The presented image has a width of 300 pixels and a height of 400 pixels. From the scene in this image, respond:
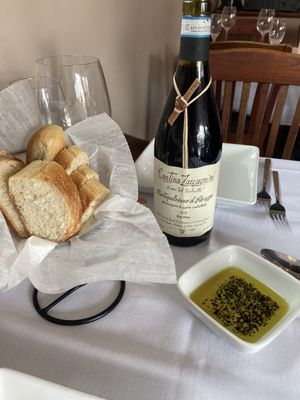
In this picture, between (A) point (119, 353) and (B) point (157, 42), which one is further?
(B) point (157, 42)

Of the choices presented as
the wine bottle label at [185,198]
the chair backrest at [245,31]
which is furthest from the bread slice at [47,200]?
the chair backrest at [245,31]

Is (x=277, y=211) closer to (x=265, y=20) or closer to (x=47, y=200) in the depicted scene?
(x=47, y=200)

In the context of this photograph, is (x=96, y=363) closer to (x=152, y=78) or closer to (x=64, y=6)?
(x=64, y=6)

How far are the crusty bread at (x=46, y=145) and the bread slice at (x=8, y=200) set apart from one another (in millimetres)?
30

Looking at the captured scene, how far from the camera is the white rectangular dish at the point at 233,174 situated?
0.57 m

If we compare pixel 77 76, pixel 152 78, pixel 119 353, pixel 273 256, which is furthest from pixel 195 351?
pixel 152 78

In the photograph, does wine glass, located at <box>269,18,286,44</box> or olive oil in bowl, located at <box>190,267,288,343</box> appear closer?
olive oil in bowl, located at <box>190,267,288,343</box>

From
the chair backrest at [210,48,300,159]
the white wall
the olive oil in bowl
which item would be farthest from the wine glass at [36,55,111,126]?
the chair backrest at [210,48,300,159]

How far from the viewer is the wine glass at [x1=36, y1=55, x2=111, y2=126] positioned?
21.6 inches

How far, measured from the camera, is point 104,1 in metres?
0.94

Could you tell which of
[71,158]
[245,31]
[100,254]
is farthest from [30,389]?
[245,31]

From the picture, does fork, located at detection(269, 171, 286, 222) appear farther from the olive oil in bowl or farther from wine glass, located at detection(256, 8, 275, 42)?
wine glass, located at detection(256, 8, 275, 42)

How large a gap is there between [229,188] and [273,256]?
6.4 inches

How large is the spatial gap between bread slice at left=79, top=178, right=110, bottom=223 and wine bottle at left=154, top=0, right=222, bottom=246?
0.32 ft
